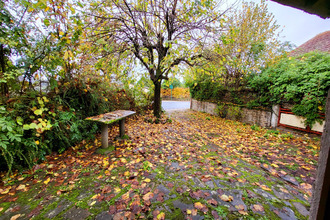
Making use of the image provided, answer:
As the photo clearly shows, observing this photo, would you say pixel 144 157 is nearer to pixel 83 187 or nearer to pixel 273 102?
pixel 83 187

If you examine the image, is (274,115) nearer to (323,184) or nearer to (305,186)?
(305,186)

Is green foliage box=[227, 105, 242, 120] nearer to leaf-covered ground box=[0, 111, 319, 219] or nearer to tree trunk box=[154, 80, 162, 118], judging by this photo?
leaf-covered ground box=[0, 111, 319, 219]

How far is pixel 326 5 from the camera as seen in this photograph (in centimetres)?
75

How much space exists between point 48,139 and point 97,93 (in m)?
1.77

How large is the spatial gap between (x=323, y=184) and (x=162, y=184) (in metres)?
2.02

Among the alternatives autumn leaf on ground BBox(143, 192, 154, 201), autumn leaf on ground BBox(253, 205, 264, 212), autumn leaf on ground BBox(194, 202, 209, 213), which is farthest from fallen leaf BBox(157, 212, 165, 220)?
autumn leaf on ground BBox(253, 205, 264, 212)

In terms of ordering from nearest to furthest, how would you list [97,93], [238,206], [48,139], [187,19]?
1. [238,206]
2. [48,139]
3. [97,93]
4. [187,19]

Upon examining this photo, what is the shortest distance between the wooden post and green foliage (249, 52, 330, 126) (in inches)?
212

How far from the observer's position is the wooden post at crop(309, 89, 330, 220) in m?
0.68

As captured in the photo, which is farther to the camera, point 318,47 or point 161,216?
point 318,47

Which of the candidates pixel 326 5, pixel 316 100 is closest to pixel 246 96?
pixel 316 100

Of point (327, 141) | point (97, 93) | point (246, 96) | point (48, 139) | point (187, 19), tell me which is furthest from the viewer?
point (246, 96)

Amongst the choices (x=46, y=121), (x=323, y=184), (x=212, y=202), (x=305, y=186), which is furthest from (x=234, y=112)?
(x=46, y=121)

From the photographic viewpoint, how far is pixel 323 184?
694 mm
